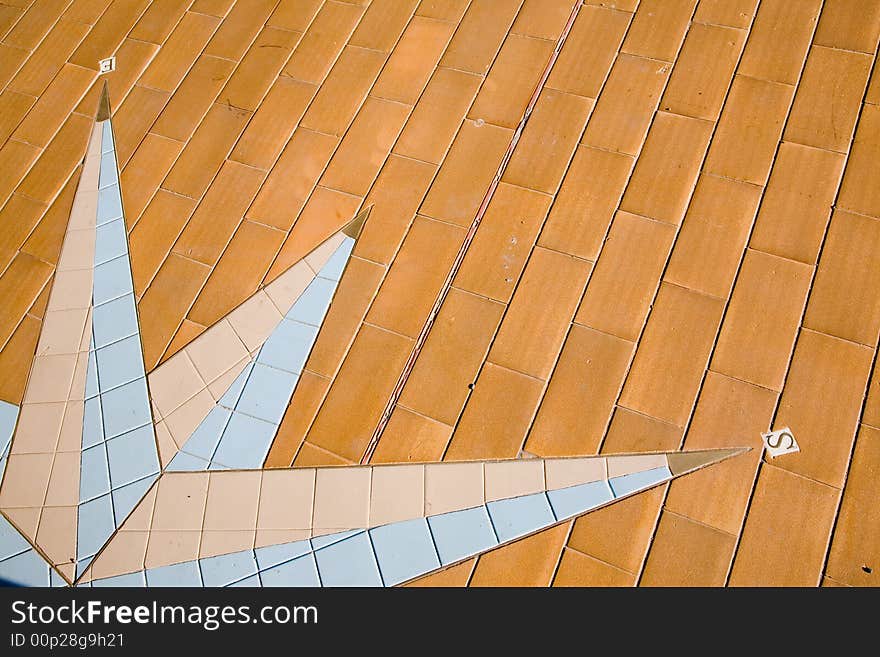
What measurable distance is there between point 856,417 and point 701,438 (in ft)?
2.19

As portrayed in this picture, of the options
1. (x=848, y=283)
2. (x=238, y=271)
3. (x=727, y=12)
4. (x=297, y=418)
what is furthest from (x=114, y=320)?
(x=727, y=12)

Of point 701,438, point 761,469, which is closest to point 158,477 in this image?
point 701,438

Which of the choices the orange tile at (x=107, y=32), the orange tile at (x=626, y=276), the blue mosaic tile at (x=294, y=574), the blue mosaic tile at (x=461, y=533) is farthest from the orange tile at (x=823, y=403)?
the orange tile at (x=107, y=32)

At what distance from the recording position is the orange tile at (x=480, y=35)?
139 inches

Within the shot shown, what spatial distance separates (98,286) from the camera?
322 centimetres

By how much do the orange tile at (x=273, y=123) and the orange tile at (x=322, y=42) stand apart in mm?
88

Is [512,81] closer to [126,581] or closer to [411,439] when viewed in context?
[411,439]

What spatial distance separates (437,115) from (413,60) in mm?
468

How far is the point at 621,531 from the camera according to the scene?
2461 mm

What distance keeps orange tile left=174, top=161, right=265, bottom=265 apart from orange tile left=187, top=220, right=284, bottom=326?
0.24 feet

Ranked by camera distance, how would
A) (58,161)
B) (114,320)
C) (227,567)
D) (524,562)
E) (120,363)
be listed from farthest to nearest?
1. (58,161)
2. (114,320)
3. (120,363)
4. (227,567)
5. (524,562)

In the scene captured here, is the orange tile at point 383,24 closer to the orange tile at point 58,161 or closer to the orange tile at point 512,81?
the orange tile at point 512,81

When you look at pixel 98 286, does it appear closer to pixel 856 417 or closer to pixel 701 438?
pixel 701 438

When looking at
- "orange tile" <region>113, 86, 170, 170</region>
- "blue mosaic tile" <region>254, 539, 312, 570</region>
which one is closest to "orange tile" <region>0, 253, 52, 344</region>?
"orange tile" <region>113, 86, 170, 170</region>
